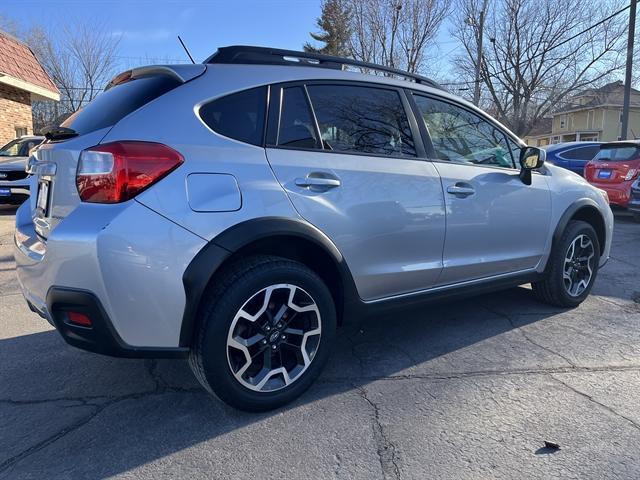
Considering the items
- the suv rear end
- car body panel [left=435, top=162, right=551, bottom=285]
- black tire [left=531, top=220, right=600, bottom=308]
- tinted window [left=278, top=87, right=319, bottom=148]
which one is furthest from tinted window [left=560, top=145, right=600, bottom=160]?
the suv rear end

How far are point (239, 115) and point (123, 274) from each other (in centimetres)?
102

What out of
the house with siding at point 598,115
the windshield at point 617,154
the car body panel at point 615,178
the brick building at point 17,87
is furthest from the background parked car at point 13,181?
the house with siding at point 598,115

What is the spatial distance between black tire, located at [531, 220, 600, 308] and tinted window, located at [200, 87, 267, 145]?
2865mm

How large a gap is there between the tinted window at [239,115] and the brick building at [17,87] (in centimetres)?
1415

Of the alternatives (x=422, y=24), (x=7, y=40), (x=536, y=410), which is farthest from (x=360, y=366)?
(x=422, y=24)

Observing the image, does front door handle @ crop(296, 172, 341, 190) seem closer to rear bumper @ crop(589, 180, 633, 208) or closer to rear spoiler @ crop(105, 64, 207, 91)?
rear spoiler @ crop(105, 64, 207, 91)

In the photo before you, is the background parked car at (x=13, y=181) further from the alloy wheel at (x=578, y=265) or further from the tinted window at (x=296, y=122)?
the alloy wheel at (x=578, y=265)

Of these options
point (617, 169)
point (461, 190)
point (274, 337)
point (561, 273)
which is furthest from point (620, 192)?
point (274, 337)

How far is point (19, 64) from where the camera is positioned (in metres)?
15.7

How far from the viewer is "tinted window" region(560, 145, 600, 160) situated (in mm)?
13141

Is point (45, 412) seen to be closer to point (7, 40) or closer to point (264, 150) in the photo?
point (264, 150)

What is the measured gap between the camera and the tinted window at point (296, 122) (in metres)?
2.80

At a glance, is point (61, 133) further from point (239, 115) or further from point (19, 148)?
point (19, 148)

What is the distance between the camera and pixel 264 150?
2668 mm
